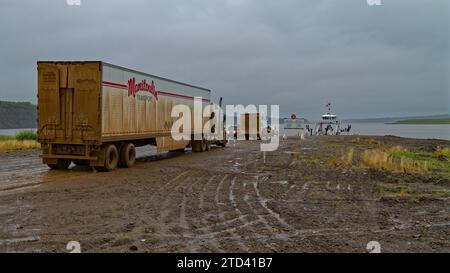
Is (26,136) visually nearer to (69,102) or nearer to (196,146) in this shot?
(196,146)

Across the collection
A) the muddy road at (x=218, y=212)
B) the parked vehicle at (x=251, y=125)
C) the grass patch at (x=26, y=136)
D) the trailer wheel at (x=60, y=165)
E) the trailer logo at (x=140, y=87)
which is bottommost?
the muddy road at (x=218, y=212)

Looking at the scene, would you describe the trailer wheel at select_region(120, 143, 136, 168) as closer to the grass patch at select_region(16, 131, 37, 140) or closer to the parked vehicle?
the grass patch at select_region(16, 131, 37, 140)

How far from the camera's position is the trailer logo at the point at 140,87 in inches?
651

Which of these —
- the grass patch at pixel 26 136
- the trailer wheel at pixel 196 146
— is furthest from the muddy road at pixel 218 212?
the grass patch at pixel 26 136

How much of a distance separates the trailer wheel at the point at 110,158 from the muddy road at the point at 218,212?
64cm

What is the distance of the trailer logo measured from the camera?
54.3ft

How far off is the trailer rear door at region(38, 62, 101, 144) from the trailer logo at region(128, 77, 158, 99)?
2197mm

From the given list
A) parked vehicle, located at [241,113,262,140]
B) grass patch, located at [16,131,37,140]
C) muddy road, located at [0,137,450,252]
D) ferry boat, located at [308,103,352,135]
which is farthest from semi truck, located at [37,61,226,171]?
ferry boat, located at [308,103,352,135]

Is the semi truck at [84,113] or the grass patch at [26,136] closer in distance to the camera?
the semi truck at [84,113]

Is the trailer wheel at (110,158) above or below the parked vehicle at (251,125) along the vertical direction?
below

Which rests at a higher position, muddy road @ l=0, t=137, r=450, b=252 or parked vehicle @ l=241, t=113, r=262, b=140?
parked vehicle @ l=241, t=113, r=262, b=140

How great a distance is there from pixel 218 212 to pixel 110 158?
27.3ft

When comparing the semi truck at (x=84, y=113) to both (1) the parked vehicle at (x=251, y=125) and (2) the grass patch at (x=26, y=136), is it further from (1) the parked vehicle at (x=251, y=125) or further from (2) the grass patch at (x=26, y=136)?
(1) the parked vehicle at (x=251, y=125)
